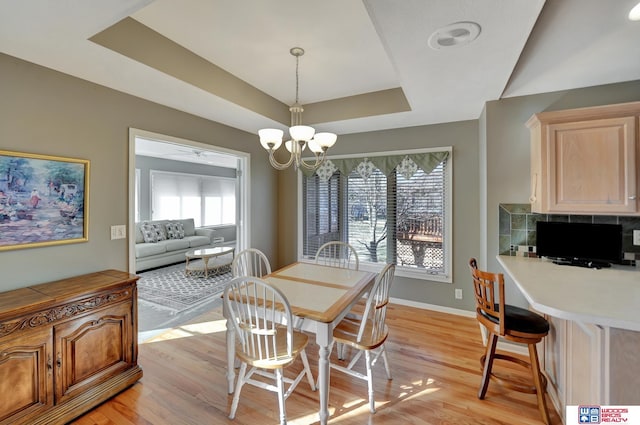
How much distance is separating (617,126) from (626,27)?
2.08 feet

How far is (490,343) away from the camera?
78.4 inches

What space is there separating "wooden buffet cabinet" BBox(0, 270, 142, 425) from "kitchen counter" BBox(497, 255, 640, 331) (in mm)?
2758

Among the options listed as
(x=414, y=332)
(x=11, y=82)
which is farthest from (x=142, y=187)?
(x=414, y=332)

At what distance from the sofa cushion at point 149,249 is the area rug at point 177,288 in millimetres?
358

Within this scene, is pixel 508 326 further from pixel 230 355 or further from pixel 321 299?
pixel 230 355

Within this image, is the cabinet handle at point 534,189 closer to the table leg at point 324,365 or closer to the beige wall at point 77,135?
the table leg at point 324,365

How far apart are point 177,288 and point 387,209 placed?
3501mm

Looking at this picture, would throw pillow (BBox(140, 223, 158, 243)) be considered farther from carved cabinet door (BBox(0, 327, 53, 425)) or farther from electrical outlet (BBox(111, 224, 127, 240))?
carved cabinet door (BBox(0, 327, 53, 425))

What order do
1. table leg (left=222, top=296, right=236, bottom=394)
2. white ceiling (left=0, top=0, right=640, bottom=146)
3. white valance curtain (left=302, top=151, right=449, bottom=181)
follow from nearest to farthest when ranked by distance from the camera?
white ceiling (left=0, top=0, right=640, bottom=146) < table leg (left=222, top=296, right=236, bottom=394) < white valance curtain (left=302, top=151, right=449, bottom=181)

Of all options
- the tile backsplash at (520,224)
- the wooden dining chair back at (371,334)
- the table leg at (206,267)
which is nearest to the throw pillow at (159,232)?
the table leg at (206,267)

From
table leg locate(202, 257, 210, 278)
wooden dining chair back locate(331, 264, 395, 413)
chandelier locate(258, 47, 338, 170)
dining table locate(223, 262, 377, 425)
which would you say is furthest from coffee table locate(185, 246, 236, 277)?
wooden dining chair back locate(331, 264, 395, 413)

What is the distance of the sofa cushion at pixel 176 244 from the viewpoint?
231 inches

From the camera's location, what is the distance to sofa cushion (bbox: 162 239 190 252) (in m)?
5.87

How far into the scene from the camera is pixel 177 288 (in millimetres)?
4406
